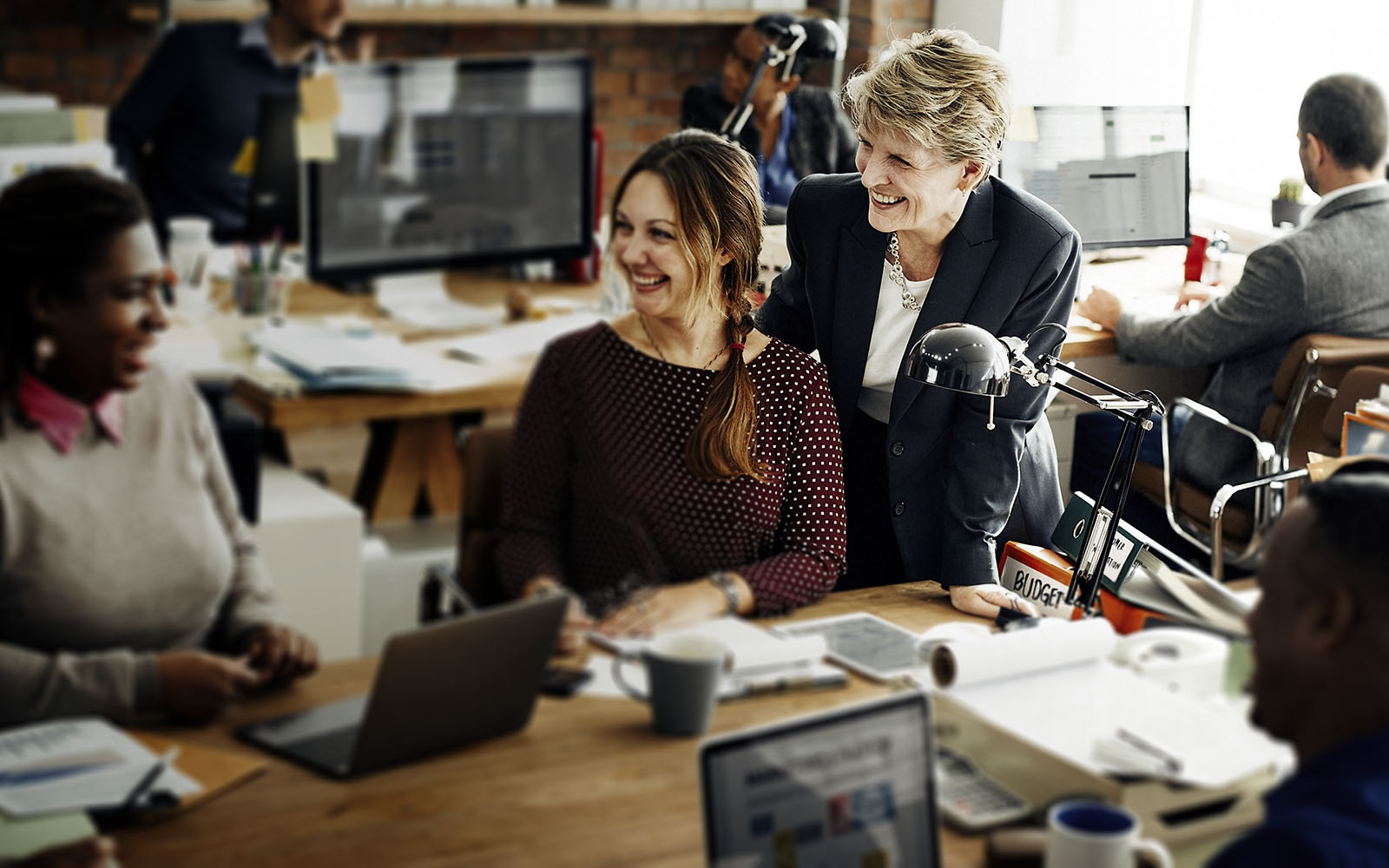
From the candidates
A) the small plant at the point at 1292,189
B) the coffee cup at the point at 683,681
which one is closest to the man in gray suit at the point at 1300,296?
the small plant at the point at 1292,189

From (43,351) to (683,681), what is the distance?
77 centimetres

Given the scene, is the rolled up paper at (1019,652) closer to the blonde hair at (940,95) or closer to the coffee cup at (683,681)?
the coffee cup at (683,681)

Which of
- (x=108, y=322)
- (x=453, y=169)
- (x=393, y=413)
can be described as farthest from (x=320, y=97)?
(x=108, y=322)

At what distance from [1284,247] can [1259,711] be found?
93.0 inches

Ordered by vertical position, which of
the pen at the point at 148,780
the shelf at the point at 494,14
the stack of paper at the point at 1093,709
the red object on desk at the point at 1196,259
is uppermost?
the shelf at the point at 494,14

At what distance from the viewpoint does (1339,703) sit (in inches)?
47.5

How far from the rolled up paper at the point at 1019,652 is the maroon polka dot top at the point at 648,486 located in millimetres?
365

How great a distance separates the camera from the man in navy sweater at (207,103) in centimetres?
395

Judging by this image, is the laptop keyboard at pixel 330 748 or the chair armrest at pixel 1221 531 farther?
the chair armrest at pixel 1221 531

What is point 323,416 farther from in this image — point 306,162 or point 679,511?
point 679,511

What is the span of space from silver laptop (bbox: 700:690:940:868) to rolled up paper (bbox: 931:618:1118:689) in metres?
0.26

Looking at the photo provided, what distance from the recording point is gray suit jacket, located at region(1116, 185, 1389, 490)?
3.36m

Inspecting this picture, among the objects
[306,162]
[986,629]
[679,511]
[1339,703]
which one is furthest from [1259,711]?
[306,162]

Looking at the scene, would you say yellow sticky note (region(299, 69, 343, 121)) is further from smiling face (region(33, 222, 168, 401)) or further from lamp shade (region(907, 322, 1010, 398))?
lamp shade (region(907, 322, 1010, 398))
